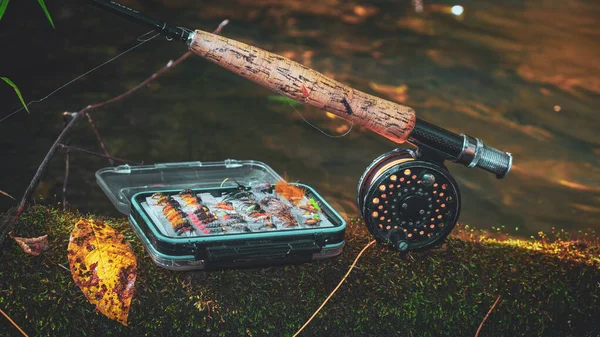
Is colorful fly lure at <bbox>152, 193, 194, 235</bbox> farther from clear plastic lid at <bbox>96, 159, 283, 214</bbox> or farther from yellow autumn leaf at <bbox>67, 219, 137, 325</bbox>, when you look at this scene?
clear plastic lid at <bbox>96, 159, 283, 214</bbox>

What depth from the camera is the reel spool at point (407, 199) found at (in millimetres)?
2607

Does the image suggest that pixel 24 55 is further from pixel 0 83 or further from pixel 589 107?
pixel 589 107

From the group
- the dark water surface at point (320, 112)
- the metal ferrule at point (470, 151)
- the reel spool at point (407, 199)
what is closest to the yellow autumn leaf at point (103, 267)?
the reel spool at point (407, 199)

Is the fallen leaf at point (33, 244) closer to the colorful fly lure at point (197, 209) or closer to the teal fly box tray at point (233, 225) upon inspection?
the teal fly box tray at point (233, 225)

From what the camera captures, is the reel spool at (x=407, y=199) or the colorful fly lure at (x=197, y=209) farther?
the reel spool at (x=407, y=199)

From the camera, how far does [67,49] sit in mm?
6508

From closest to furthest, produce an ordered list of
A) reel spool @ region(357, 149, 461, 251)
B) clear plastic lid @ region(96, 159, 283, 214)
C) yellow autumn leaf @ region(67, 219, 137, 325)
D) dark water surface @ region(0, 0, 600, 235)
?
1. yellow autumn leaf @ region(67, 219, 137, 325)
2. reel spool @ region(357, 149, 461, 251)
3. clear plastic lid @ region(96, 159, 283, 214)
4. dark water surface @ region(0, 0, 600, 235)

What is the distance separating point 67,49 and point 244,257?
4.69 meters

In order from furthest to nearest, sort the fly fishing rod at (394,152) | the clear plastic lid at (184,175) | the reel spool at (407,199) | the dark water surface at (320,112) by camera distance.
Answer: the dark water surface at (320,112) → the clear plastic lid at (184,175) → the reel spool at (407,199) → the fly fishing rod at (394,152)

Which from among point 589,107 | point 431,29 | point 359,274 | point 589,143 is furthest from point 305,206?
point 431,29

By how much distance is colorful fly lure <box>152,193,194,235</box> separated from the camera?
237 cm

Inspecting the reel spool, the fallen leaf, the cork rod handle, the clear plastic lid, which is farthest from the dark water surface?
the cork rod handle

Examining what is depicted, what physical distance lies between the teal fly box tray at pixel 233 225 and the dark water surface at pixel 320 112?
1.97 meters

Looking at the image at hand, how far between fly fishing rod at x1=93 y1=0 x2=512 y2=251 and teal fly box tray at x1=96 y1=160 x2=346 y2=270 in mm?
205
